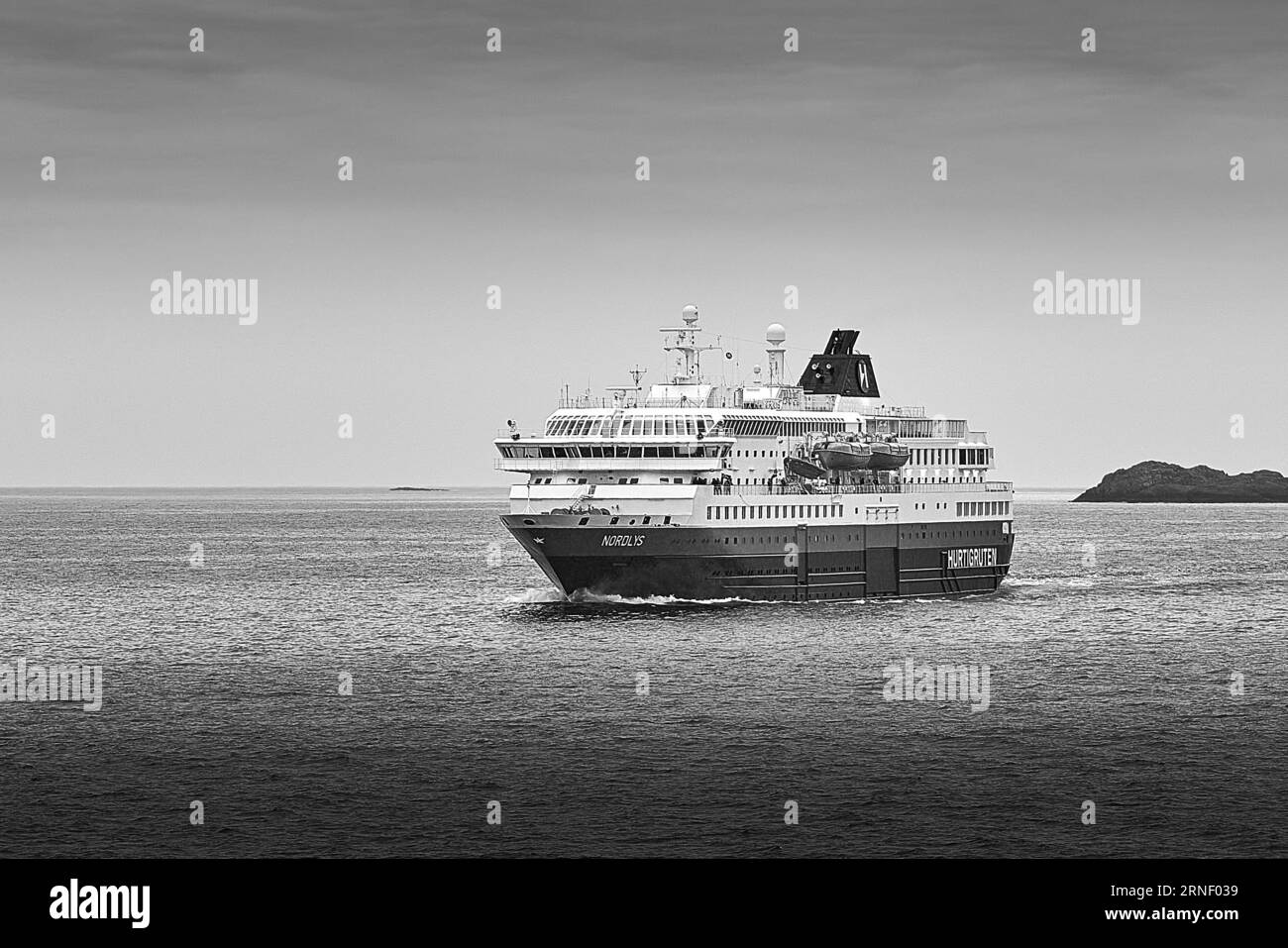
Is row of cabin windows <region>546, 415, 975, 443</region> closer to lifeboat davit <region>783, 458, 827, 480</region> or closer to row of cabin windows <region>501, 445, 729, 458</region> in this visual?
row of cabin windows <region>501, 445, 729, 458</region>

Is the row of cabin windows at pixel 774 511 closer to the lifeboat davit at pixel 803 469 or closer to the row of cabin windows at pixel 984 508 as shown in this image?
the lifeboat davit at pixel 803 469

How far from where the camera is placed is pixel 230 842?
3919 cm

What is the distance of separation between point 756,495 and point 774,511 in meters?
1.19

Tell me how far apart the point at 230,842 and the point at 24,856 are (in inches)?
182

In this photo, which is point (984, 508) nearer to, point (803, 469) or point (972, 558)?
point (972, 558)

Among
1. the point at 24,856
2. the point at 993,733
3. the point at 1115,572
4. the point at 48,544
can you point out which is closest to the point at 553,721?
the point at 993,733

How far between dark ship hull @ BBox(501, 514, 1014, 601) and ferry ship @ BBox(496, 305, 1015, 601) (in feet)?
0.27

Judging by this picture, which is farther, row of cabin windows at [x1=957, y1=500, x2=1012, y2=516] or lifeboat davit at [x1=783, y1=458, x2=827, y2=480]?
row of cabin windows at [x1=957, y1=500, x2=1012, y2=516]

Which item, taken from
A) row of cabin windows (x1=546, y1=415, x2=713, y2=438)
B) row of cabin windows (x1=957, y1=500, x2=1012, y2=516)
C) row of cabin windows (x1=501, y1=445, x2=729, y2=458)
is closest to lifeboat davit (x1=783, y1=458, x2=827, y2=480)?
row of cabin windows (x1=546, y1=415, x2=713, y2=438)

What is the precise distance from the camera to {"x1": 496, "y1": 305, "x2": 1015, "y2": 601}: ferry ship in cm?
7762

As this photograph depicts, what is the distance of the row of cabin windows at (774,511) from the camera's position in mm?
78750

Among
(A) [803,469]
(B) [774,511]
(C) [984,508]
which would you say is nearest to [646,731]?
(B) [774,511]

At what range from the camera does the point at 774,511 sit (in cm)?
8094
